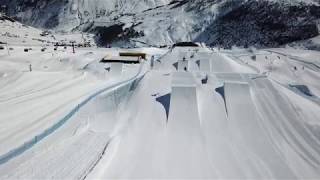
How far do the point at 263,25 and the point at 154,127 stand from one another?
250ft

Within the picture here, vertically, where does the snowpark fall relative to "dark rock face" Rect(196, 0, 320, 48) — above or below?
below

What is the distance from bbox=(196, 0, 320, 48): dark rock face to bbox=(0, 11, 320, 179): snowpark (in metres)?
52.7

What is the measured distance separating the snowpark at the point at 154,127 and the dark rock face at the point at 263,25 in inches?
2076

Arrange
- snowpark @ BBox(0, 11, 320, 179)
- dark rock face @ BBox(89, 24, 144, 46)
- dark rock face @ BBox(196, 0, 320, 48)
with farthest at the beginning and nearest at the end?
1. dark rock face @ BBox(89, 24, 144, 46)
2. dark rock face @ BBox(196, 0, 320, 48)
3. snowpark @ BBox(0, 11, 320, 179)

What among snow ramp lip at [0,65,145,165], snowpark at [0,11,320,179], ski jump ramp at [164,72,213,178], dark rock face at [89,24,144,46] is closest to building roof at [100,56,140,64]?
snowpark at [0,11,320,179]

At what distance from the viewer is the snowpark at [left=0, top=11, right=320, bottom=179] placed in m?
21.7

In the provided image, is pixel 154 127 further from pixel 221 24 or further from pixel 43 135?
pixel 221 24

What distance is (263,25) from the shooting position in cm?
9538

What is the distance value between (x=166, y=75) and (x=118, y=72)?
618 cm

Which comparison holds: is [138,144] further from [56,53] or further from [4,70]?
[56,53]

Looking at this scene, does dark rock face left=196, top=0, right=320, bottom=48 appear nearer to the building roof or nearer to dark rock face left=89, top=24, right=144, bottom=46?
dark rock face left=89, top=24, right=144, bottom=46

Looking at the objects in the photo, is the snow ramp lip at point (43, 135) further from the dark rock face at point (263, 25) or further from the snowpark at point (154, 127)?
the dark rock face at point (263, 25)

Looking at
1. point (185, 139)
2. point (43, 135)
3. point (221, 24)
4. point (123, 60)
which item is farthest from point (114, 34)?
point (43, 135)

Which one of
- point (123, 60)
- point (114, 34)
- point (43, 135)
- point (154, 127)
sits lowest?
point (154, 127)
